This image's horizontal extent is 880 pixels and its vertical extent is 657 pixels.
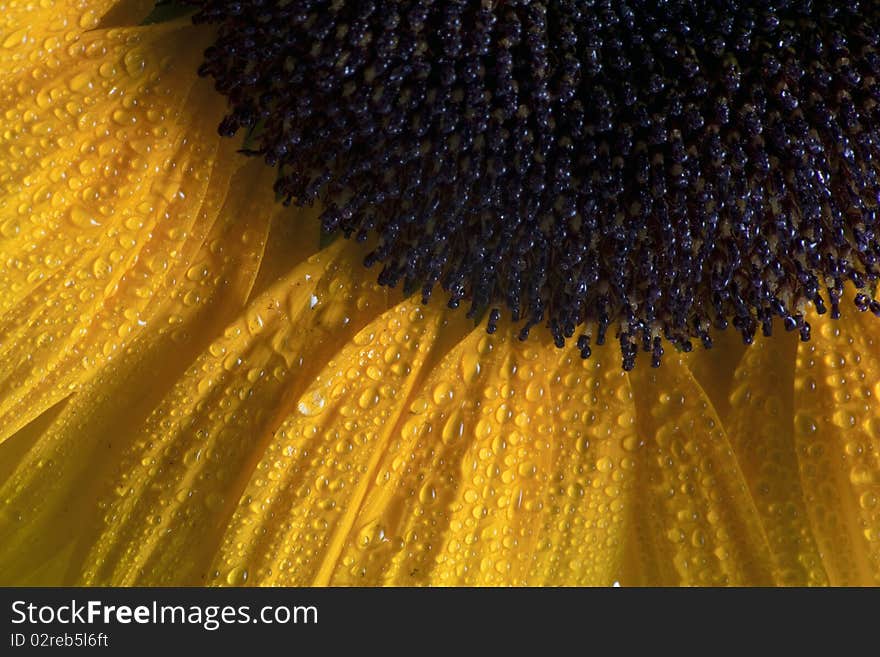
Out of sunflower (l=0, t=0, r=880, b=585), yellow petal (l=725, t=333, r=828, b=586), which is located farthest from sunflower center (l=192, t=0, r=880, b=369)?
yellow petal (l=725, t=333, r=828, b=586)

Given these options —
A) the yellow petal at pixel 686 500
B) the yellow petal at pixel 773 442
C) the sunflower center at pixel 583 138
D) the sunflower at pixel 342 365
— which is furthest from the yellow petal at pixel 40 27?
the yellow petal at pixel 773 442

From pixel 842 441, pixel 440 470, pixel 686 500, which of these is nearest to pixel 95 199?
pixel 440 470

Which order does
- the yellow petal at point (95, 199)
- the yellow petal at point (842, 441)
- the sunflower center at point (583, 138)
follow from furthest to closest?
the yellow petal at point (842, 441)
the yellow petal at point (95, 199)
the sunflower center at point (583, 138)

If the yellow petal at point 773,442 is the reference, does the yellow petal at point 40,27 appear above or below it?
above

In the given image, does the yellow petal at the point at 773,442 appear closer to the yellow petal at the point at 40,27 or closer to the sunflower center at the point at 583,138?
the sunflower center at the point at 583,138

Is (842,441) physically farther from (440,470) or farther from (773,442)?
Result: (440,470)

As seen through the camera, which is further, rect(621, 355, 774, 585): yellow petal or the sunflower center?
rect(621, 355, 774, 585): yellow petal

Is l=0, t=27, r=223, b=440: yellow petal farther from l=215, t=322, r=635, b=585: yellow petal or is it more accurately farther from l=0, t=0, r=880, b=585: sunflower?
l=215, t=322, r=635, b=585: yellow petal
